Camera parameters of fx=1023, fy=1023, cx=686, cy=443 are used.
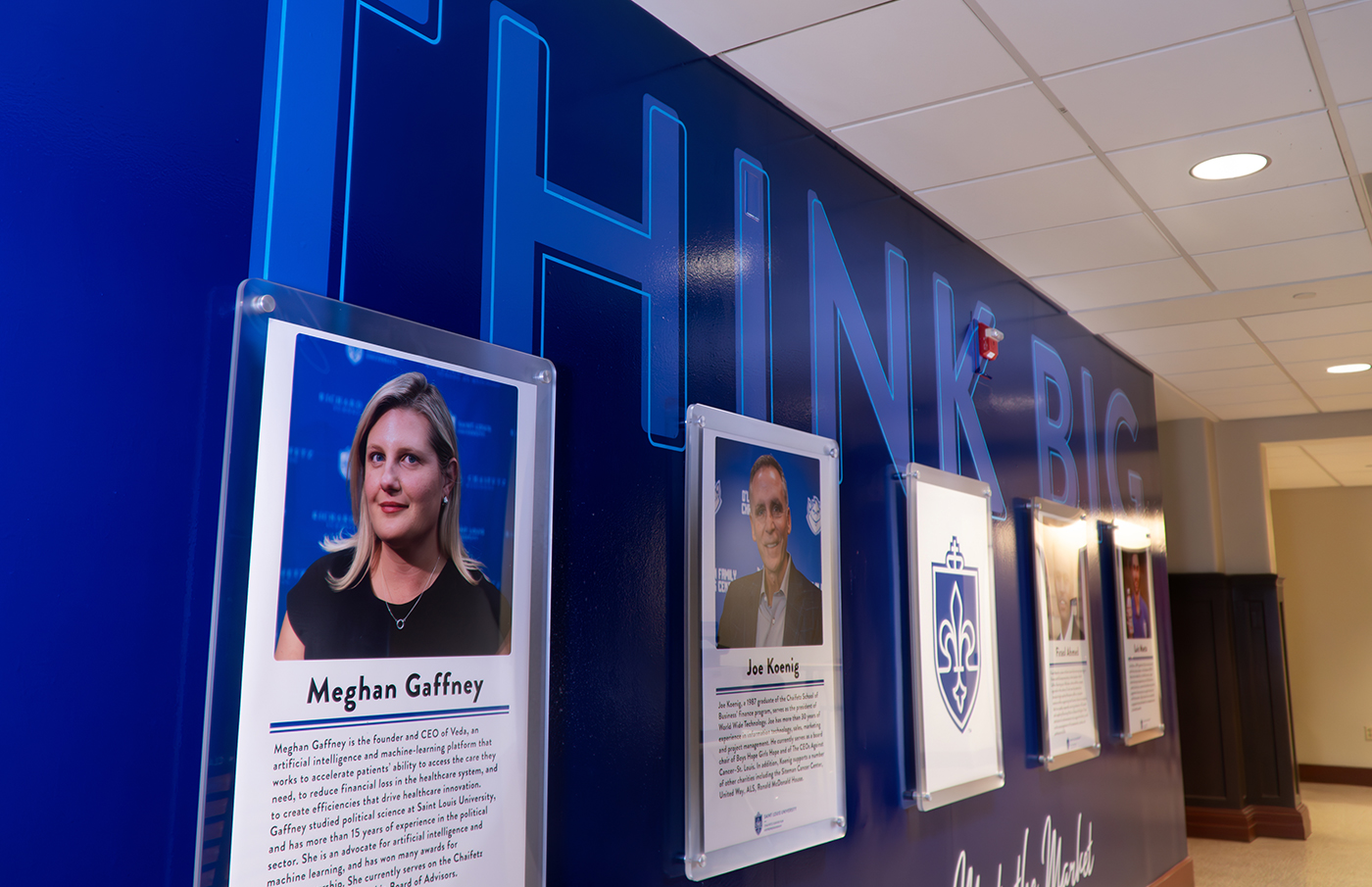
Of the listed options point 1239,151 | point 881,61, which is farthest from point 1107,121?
point 881,61

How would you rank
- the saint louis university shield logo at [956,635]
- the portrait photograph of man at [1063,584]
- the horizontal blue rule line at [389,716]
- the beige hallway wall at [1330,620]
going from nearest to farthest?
the horizontal blue rule line at [389,716], the saint louis university shield logo at [956,635], the portrait photograph of man at [1063,584], the beige hallway wall at [1330,620]

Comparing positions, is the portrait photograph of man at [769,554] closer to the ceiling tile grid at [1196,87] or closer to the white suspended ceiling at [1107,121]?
the white suspended ceiling at [1107,121]

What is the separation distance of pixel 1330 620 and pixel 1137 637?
648cm

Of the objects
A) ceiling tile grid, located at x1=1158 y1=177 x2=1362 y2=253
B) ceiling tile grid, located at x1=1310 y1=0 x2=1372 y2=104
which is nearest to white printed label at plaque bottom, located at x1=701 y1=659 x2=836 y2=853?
ceiling tile grid, located at x1=1310 y1=0 x2=1372 y2=104

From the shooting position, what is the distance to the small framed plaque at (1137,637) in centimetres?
491

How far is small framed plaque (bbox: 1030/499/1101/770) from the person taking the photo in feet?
13.1

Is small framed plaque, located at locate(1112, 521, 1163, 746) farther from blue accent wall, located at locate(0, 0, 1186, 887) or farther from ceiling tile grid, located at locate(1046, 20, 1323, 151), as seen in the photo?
ceiling tile grid, located at locate(1046, 20, 1323, 151)

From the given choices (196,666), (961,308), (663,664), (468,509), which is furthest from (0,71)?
(961,308)

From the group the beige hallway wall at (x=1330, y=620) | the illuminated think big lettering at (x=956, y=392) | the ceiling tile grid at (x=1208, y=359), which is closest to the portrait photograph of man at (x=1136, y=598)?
the ceiling tile grid at (x=1208, y=359)

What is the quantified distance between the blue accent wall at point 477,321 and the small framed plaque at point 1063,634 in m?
0.38

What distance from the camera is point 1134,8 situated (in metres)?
2.35

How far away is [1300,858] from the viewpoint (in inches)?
262

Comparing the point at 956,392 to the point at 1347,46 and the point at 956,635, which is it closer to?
the point at 956,635

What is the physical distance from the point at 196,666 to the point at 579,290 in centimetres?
100
